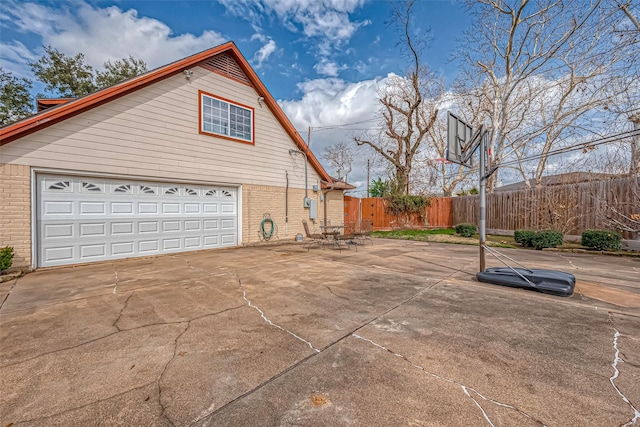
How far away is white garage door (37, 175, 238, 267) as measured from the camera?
6395mm

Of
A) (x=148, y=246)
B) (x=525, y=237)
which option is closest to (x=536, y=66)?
(x=525, y=237)

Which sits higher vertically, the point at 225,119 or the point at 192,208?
the point at 225,119

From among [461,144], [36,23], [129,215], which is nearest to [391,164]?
[461,144]

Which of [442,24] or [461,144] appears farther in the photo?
[442,24]

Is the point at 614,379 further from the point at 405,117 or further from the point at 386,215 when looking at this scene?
the point at 405,117

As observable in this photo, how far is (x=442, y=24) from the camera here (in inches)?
514

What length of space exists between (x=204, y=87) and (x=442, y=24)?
A: 38.9ft

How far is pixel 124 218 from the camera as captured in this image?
7375 mm

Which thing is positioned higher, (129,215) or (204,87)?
(204,87)

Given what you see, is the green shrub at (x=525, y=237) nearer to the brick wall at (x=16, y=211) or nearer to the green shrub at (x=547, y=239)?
the green shrub at (x=547, y=239)

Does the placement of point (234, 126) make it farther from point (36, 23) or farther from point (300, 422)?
point (300, 422)

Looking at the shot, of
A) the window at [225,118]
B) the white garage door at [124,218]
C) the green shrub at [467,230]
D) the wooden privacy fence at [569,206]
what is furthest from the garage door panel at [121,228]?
the wooden privacy fence at [569,206]

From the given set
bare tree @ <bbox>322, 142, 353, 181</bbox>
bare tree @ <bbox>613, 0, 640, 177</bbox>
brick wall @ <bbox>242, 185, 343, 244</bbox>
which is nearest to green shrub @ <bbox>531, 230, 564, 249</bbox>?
bare tree @ <bbox>613, 0, 640, 177</bbox>

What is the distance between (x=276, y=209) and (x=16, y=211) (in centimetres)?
697
